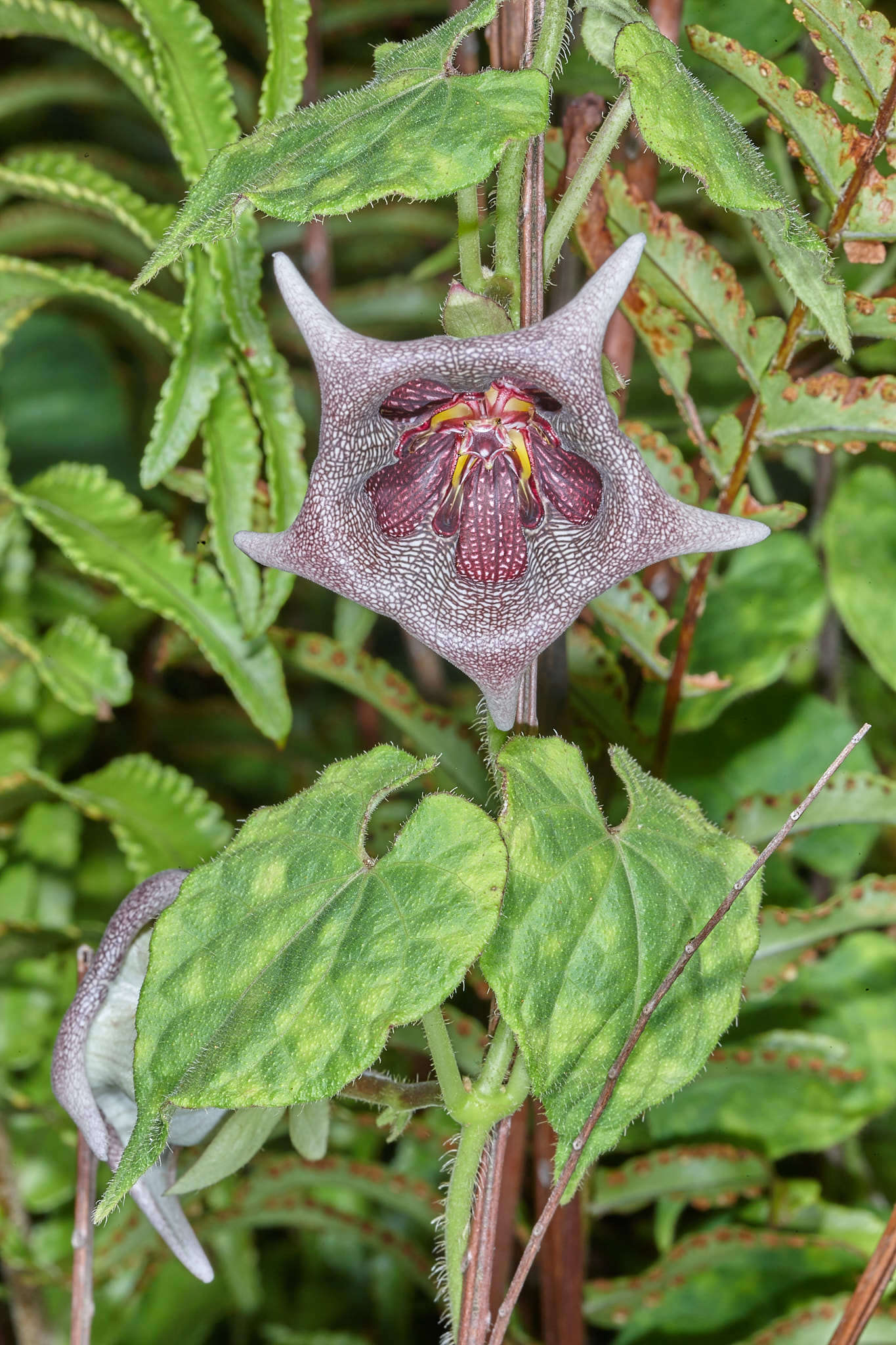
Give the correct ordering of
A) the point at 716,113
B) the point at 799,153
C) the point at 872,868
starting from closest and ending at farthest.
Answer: the point at 716,113 < the point at 799,153 < the point at 872,868

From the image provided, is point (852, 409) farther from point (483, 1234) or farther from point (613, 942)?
point (483, 1234)

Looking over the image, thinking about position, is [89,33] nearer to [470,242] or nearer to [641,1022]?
[470,242]

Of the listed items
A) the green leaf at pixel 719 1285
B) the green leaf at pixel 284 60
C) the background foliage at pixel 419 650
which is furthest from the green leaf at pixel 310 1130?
the green leaf at pixel 284 60

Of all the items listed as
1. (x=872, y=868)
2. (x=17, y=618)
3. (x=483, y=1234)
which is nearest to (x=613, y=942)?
(x=483, y=1234)

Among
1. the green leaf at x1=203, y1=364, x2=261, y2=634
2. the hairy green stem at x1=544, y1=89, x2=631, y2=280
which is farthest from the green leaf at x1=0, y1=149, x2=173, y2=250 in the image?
the hairy green stem at x1=544, y1=89, x2=631, y2=280

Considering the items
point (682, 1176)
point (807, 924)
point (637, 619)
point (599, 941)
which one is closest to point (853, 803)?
point (807, 924)

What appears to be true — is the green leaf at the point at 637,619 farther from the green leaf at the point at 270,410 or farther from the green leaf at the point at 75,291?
the green leaf at the point at 75,291
